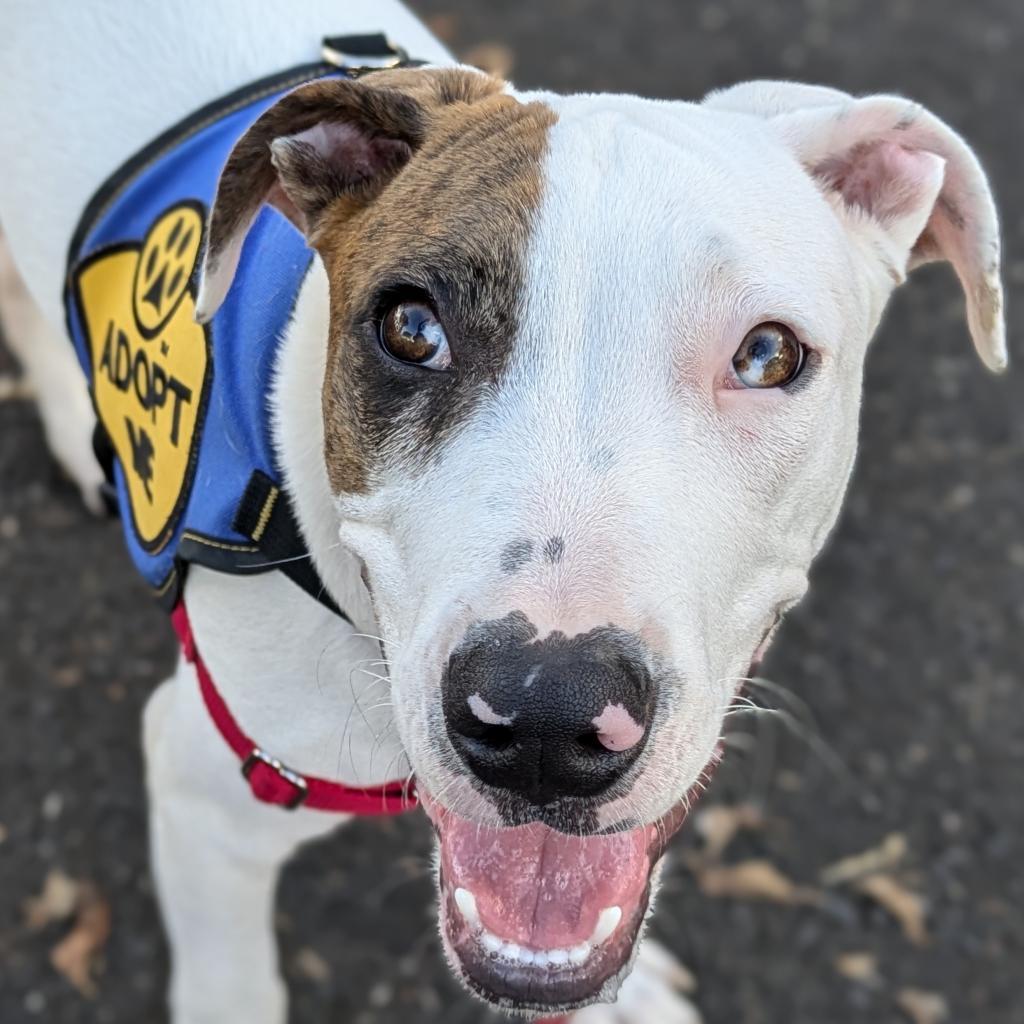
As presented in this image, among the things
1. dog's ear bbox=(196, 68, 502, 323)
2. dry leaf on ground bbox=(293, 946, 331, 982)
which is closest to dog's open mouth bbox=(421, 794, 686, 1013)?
dog's ear bbox=(196, 68, 502, 323)

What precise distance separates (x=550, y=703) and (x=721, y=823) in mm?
2554

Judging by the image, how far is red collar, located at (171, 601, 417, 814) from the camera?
8.18ft

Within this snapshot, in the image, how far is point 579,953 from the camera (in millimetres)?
2098

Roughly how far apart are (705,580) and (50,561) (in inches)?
127

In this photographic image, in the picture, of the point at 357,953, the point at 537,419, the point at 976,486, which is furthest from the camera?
the point at 976,486

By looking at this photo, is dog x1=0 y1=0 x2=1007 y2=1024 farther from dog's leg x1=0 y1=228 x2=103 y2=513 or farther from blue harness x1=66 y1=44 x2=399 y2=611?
dog's leg x1=0 y1=228 x2=103 y2=513

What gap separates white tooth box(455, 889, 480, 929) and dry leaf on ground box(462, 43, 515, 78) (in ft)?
14.5

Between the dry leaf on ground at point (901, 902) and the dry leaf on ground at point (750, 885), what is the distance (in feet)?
0.58

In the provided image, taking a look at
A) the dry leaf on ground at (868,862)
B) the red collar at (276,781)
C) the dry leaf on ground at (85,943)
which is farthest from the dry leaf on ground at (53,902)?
the dry leaf on ground at (868,862)

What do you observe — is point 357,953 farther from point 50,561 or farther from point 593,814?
point 593,814

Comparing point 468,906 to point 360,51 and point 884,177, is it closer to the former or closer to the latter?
point 884,177

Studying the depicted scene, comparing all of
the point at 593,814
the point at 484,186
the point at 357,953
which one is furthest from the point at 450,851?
the point at 357,953

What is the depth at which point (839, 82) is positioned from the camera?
5785 mm

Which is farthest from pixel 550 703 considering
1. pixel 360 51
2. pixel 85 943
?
pixel 85 943
